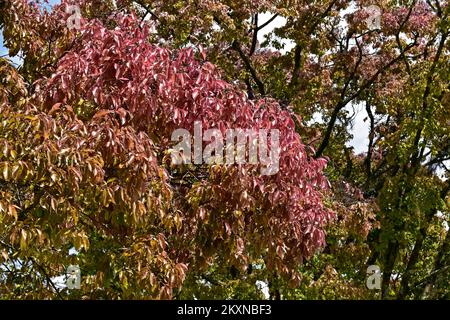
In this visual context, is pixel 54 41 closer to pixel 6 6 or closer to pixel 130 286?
pixel 6 6

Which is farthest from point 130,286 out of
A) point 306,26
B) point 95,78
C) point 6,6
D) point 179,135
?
point 306,26

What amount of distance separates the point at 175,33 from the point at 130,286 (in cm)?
650
